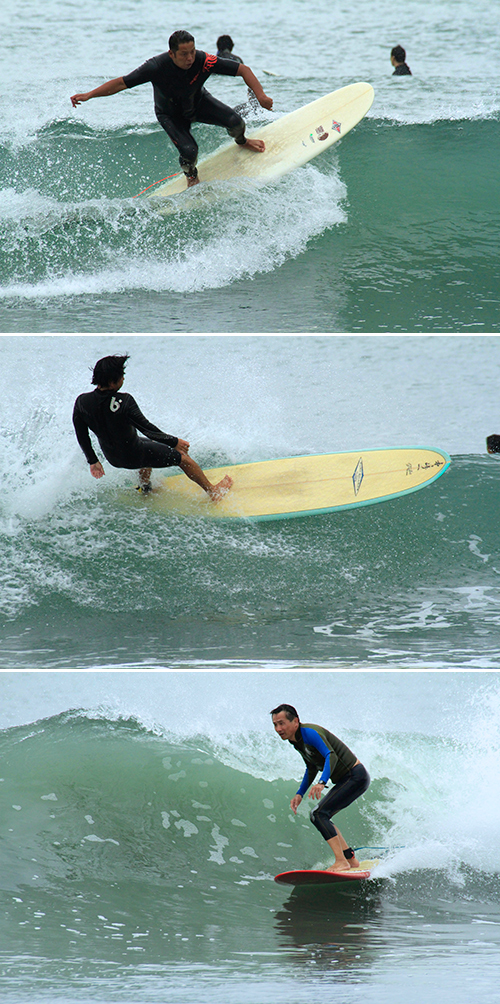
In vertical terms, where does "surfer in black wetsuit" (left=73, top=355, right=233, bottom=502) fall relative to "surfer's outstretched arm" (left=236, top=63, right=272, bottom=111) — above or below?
below

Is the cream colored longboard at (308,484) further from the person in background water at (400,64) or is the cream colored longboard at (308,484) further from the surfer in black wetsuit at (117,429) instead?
the person in background water at (400,64)

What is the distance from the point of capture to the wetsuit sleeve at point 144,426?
4.05 metres

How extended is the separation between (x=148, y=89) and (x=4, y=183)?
10.1ft

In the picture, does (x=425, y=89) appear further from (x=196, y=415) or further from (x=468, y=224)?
(x=196, y=415)

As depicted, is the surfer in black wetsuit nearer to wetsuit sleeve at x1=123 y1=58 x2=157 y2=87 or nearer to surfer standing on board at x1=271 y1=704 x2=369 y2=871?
surfer standing on board at x1=271 y1=704 x2=369 y2=871

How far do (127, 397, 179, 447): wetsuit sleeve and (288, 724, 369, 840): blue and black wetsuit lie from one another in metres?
1.73

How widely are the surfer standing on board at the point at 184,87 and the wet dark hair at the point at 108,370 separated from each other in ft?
5.69

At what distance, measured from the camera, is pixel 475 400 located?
666 cm

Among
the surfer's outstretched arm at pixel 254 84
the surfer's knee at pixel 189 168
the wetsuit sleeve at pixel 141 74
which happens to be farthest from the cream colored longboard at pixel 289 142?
the wetsuit sleeve at pixel 141 74

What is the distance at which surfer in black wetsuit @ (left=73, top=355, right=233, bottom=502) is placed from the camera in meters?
3.89

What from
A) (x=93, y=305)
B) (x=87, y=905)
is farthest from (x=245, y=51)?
(x=87, y=905)

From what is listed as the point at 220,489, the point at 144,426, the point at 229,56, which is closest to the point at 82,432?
the point at 144,426

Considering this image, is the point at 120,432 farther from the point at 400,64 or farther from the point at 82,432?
the point at 400,64

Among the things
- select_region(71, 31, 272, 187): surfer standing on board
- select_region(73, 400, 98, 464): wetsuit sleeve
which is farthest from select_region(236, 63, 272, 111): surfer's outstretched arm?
select_region(73, 400, 98, 464): wetsuit sleeve
